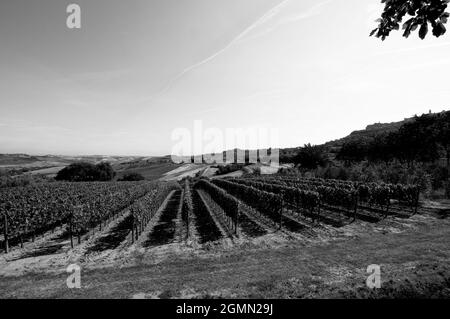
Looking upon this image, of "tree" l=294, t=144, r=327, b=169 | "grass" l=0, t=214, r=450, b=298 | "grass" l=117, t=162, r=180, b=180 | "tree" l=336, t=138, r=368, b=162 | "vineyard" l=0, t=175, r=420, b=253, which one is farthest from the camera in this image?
"grass" l=117, t=162, r=180, b=180

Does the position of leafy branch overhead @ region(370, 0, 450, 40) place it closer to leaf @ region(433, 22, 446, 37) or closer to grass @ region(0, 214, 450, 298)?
leaf @ region(433, 22, 446, 37)

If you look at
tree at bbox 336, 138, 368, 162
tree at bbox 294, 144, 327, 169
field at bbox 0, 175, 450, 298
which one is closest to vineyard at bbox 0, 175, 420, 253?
field at bbox 0, 175, 450, 298

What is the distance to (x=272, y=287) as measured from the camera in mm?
8195

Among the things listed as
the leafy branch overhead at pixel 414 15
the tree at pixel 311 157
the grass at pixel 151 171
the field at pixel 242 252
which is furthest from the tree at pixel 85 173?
the leafy branch overhead at pixel 414 15

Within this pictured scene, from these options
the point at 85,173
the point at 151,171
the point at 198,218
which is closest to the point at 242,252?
the point at 198,218

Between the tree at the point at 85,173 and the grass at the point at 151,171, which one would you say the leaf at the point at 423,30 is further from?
the tree at the point at 85,173

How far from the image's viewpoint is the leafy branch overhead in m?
4.31

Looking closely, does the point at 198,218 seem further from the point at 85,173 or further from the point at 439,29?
the point at 85,173

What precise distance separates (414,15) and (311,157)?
6857cm

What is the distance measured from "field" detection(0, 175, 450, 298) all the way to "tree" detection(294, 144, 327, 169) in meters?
46.9

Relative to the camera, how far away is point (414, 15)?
4699 millimetres

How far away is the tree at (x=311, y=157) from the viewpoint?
69.4 metres

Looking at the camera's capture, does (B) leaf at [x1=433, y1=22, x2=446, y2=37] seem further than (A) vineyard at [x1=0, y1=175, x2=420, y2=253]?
No

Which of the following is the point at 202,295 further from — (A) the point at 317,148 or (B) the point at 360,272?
(A) the point at 317,148
